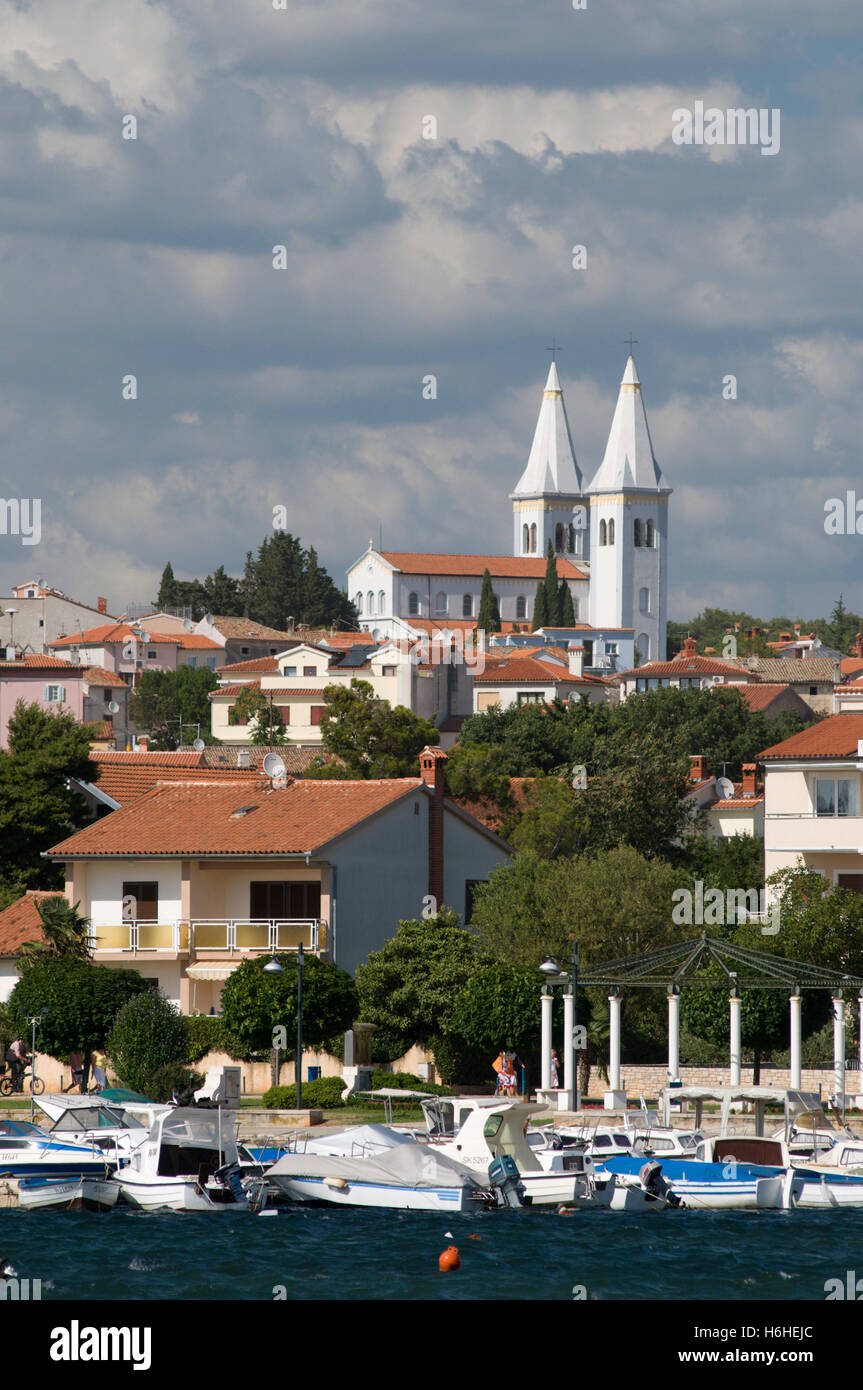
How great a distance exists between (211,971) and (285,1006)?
20.4ft

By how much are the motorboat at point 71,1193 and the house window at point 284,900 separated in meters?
16.6

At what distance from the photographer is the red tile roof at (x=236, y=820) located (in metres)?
49.2

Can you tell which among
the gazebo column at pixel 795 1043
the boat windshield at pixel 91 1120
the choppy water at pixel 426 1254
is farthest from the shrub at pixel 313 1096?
the gazebo column at pixel 795 1043

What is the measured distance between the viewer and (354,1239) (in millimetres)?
30156

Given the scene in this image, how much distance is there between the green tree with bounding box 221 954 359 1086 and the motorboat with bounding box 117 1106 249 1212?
959cm

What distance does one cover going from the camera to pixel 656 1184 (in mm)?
33781

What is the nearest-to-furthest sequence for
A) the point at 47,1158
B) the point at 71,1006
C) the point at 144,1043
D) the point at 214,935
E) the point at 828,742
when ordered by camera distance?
the point at 47,1158
the point at 144,1043
the point at 71,1006
the point at 214,935
the point at 828,742

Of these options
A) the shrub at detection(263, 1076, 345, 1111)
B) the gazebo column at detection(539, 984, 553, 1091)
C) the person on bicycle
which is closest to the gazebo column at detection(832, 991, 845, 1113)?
the gazebo column at detection(539, 984, 553, 1091)

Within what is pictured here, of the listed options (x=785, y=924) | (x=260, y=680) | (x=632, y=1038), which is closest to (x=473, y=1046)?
(x=632, y=1038)

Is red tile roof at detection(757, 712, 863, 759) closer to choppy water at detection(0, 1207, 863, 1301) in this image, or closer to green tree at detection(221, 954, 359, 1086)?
green tree at detection(221, 954, 359, 1086)

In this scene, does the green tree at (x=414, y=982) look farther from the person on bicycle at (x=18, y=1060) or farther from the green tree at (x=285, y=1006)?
the person on bicycle at (x=18, y=1060)

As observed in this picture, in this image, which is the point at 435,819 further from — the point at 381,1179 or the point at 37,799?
the point at 381,1179

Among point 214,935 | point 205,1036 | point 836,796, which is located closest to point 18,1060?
point 205,1036
